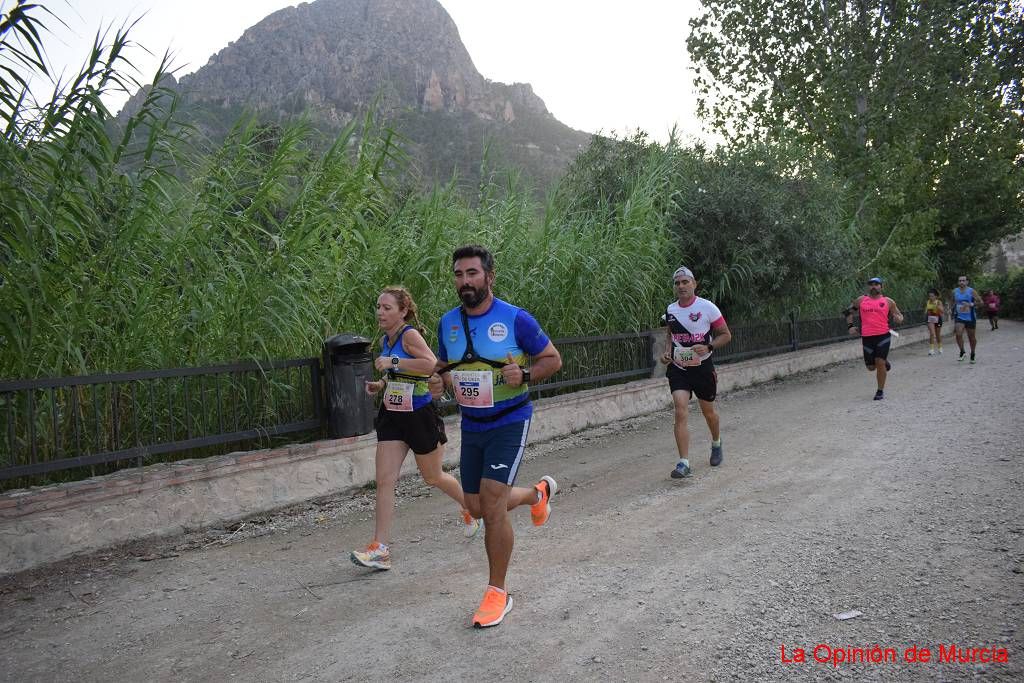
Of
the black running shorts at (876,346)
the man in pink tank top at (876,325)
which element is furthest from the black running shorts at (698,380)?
the black running shorts at (876,346)

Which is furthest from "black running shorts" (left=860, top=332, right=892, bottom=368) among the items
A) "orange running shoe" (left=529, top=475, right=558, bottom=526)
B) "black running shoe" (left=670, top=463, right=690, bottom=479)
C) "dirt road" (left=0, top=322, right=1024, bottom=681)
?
"orange running shoe" (left=529, top=475, right=558, bottom=526)

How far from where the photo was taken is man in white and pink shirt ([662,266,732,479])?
274 inches

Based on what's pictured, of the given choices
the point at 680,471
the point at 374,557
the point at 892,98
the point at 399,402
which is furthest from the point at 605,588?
the point at 892,98

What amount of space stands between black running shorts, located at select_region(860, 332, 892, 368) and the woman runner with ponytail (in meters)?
9.65

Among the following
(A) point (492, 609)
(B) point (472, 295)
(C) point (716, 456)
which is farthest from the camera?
→ (C) point (716, 456)

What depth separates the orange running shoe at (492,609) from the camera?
360cm

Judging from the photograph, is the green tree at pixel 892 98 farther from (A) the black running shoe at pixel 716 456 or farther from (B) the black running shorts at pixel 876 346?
(A) the black running shoe at pixel 716 456

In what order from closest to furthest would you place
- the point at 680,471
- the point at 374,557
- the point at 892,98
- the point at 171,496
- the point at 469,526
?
the point at 374,557, the point at 469,526, the point at 171,496, the point at 680,471, the point at 892,98

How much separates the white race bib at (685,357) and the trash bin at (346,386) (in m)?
2.97

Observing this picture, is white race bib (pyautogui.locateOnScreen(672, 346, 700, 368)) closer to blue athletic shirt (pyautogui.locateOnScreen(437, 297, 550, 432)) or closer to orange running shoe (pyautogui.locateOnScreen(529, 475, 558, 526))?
orange running shoe (pyautogui.locateOnScreen(529, 475, 558, 526))

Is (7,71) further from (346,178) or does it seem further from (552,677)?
(552,677)

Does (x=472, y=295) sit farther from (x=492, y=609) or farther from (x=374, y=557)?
(x=374, y=557)

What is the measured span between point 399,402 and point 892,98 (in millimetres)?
28316

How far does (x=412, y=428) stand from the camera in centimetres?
483
